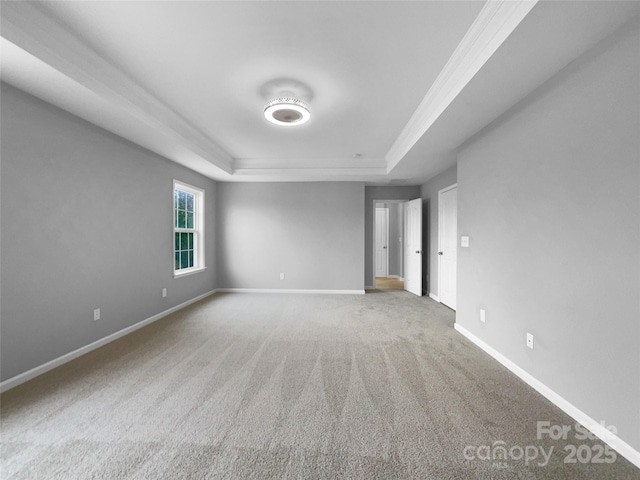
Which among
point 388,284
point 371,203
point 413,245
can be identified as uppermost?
point 371,203

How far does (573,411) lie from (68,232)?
443 cm

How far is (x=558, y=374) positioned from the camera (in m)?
1.89

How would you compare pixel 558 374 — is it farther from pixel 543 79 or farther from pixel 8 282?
pixel 8 282

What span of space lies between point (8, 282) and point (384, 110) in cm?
383

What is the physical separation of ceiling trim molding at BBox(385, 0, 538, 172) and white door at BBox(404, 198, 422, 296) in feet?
9.29

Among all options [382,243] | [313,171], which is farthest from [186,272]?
[382,243]

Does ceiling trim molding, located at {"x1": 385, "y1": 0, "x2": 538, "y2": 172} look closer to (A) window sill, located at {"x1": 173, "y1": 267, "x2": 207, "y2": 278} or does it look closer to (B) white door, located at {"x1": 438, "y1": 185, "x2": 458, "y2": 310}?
(B) white door, located at {"x1": 438, "y1": 185, "x2": 458, "y2": 310}

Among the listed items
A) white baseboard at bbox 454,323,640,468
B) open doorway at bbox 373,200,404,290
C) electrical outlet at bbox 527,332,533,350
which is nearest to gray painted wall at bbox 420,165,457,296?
open doorway at bbox 373,200,404,290

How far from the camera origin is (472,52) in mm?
1864

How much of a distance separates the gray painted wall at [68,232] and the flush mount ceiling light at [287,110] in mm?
1938

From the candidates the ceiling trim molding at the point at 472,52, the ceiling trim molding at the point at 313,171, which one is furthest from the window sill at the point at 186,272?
the ceiling trim molding at the point at 472,52

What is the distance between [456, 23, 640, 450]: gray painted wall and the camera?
1444 mm

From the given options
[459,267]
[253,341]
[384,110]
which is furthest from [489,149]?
[253,341]

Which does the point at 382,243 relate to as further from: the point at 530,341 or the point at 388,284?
the point at 530,341
